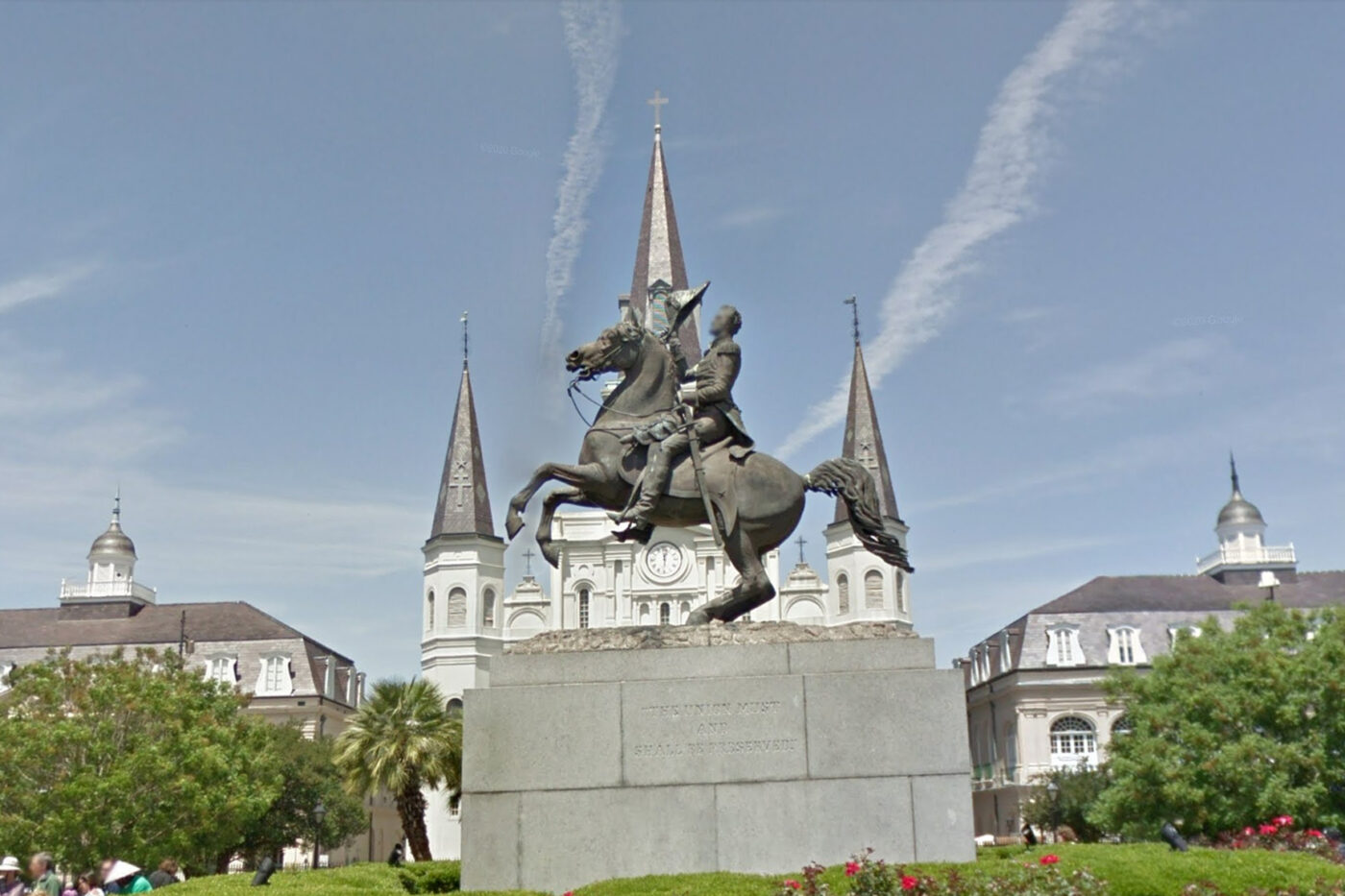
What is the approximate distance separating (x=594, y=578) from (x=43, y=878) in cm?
7584

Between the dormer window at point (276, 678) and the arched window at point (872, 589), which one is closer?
the dormer window at point (276, 678)

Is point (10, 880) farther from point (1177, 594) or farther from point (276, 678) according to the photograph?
point (1177, 594)

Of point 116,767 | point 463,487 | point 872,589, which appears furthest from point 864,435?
point 116,767

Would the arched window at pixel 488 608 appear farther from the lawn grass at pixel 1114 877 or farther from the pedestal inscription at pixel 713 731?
the pedestal inscription at pixel 713 731

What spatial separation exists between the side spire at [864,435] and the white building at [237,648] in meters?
35.3

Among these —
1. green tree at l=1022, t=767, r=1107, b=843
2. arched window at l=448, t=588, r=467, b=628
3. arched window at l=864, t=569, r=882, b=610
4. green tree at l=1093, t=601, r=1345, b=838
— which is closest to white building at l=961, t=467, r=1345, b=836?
arched window at l=864, t=569, r=882, b=610

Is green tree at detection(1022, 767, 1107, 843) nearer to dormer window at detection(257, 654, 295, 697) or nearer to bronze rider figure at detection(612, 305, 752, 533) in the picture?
bronze rider figure at detection(612, 305, 752, 533)

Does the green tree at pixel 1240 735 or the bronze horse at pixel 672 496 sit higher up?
the bronze horse at pixel 672 496

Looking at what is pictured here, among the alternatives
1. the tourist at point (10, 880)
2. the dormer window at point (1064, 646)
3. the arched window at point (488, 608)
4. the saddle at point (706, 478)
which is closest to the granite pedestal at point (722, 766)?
the saddle at point (706, 478)

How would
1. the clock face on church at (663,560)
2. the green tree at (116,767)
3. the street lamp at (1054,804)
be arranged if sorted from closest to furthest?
the green tree at (116,767)
the street lamp at (1054,804)
the clock face on church at (663,560)

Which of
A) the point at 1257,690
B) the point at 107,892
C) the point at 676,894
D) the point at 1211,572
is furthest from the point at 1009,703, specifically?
the point at 676,894

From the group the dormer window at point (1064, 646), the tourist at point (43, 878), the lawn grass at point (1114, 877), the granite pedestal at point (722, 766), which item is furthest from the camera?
the dormer window at point (1064, 646)

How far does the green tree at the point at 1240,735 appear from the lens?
3691 cm

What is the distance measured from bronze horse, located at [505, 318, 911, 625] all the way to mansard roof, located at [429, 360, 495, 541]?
257 ft
